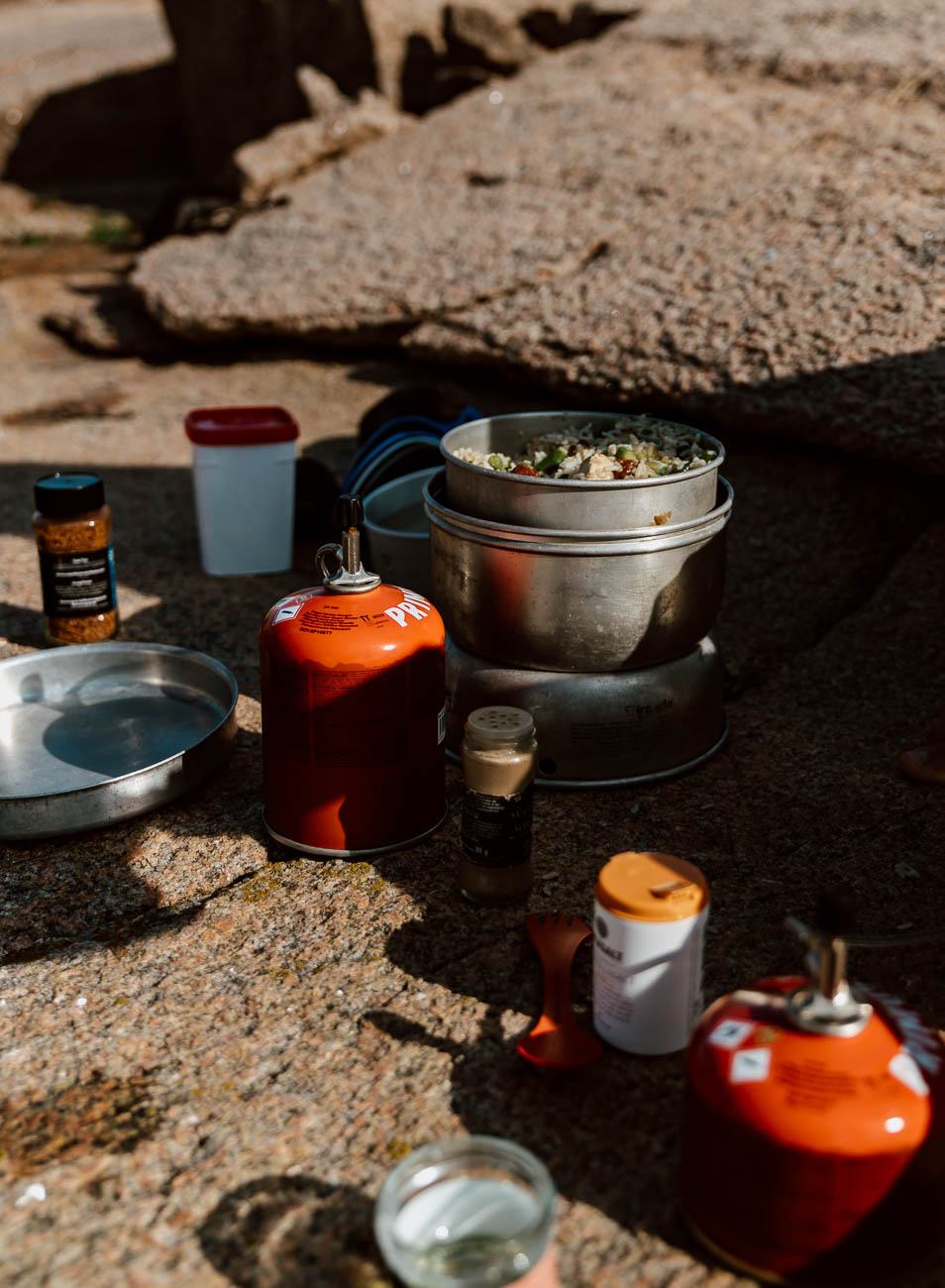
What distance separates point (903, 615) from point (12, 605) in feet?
8.33

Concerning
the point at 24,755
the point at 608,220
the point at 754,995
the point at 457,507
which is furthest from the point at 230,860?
the point at 608,220

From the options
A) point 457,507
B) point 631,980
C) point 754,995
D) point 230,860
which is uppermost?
point 457,507

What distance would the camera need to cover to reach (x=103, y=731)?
3.00 meters

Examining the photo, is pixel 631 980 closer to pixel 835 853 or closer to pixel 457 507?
pixel 835 853

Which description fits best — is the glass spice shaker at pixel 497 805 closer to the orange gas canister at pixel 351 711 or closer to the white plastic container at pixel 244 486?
the orange gas canister at pixel 351 711

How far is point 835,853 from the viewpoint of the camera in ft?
8.41

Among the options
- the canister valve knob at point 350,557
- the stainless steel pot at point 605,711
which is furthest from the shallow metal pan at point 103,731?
the stainless steel pot at point 605,711

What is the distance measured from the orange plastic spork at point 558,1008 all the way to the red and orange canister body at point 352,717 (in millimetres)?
390

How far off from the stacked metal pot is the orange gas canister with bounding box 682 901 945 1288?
113cm

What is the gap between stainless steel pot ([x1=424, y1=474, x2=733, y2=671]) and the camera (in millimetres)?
2619

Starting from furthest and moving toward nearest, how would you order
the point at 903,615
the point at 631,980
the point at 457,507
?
the point at 903,615 < the point at 457,507 < the point at 631,980

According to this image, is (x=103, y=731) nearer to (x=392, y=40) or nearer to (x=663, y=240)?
(x=663, y=240)

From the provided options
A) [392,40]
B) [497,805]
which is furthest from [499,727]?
[392,40]

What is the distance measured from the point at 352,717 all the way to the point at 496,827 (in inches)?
13.7
